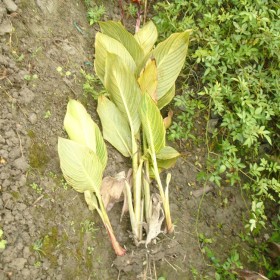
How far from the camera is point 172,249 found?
169 cm

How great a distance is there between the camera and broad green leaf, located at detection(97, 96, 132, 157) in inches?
67.9

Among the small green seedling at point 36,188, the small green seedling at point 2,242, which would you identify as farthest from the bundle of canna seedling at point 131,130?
the small green seedling at point 2,242

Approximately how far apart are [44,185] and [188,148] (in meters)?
0.73

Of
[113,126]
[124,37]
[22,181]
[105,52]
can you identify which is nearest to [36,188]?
[22,181]

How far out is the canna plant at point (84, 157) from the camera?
1.52 m

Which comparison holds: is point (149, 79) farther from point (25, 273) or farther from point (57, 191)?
point (25, 273)

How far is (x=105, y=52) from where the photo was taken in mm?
1734

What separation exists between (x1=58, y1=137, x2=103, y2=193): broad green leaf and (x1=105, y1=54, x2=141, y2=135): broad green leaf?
0.86ft

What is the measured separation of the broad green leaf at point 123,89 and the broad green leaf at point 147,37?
9.8 inches

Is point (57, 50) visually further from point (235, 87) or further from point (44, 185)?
point (235, 87)

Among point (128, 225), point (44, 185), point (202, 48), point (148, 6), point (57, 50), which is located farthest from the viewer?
point (148, 6)

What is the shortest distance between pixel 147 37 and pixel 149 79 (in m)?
0.30

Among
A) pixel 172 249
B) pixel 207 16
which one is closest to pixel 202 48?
pixel 207 16

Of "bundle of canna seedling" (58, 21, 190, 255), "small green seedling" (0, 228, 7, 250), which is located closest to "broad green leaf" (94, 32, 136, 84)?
"bundle of canna seedling" (58, 21, 190, 255)
